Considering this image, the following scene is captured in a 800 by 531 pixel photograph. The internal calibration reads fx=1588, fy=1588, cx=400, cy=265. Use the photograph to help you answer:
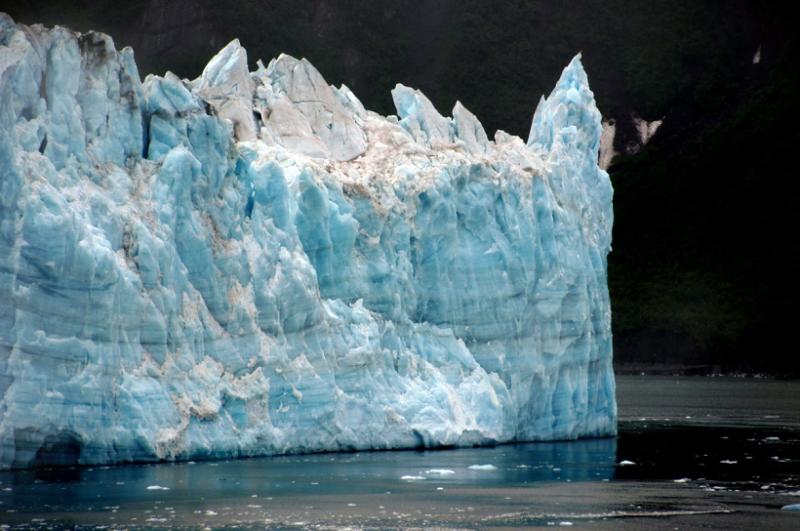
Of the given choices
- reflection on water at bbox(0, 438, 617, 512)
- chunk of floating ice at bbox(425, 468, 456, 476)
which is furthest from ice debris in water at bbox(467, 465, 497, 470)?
chunk of floating ice at bbox(425, 468, 456, 476)

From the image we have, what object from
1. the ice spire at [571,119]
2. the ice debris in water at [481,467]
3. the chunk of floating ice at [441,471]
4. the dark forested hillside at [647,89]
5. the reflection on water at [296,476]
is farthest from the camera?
the dark forested hillside at [647,89]

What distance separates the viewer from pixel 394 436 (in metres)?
32.6

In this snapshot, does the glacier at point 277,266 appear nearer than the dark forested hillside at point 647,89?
Yes

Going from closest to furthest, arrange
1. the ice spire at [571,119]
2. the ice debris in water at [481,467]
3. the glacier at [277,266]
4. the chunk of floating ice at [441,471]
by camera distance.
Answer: the glacier at [277,266]
the chunk of floating ice at [441,471]
the ice debris in water at [481,467]
the ice spire at [571,119]

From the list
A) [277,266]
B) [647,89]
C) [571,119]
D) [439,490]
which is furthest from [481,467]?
[647,89]

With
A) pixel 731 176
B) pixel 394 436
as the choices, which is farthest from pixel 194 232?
pixel 731 176

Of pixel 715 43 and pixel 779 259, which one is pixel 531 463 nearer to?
pixel 779 259

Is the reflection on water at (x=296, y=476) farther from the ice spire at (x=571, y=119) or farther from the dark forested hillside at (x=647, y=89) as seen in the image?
the dark forested hillside at (x=647, y=89)

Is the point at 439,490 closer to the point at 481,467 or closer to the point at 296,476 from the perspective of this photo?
the point at 296,476

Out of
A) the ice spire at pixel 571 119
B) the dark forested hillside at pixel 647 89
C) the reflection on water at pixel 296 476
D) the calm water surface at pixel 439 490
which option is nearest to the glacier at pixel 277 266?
the ice spire at pixel 571 119

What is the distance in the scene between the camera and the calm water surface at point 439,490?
23297 millimetres

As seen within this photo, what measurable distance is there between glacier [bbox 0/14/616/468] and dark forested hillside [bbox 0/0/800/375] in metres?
54.3

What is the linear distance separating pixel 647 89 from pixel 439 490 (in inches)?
4449

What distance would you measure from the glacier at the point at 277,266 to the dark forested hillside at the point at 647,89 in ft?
178
